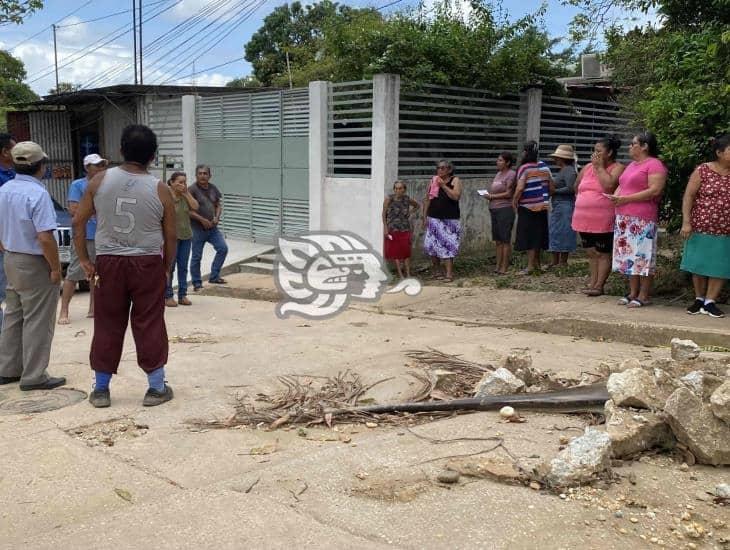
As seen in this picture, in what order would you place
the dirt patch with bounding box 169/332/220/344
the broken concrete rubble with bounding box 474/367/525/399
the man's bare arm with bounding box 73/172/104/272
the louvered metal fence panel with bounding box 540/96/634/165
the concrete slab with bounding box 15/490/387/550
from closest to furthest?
the concrete slab with bounding box 15/490/387/550 < the broken concrete rubble with bounding box 474/367/525/399 < the man's bare arm with bounding box 73/172/104/272 < the dirt patch with bounding box 169/332/220/344 < the louvered metal fence panel with bounding box 540/96/634/165

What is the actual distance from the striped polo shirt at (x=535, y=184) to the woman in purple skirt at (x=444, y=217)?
902 millimetres

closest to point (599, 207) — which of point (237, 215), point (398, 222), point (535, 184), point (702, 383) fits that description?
point (535, 184)

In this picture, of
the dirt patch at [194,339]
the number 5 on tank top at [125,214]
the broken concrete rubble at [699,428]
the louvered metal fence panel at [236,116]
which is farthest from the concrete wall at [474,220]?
the broken concrete rubble at [699,428]

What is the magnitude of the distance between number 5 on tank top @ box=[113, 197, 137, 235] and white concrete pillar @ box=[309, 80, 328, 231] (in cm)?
695

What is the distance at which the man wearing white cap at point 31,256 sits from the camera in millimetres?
5152

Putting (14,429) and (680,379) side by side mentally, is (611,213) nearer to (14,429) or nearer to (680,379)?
(680,379)

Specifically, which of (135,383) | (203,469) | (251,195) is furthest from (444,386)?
(251,195)

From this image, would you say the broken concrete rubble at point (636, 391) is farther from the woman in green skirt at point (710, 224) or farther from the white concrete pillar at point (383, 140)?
the white concrete pillar at point (383, 140)

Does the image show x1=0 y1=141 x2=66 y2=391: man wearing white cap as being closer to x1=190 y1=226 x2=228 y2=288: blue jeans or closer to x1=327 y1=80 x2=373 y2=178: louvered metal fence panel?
x1=190 y1=226 x2=228 y2=288: blue jeans

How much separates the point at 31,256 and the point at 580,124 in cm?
1100

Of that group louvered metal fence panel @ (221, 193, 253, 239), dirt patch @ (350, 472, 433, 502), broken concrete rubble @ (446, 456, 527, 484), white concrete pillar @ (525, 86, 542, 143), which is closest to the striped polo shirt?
white concrete pillar @ (525, 86, 542, 143)

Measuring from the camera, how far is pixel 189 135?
1454 cm

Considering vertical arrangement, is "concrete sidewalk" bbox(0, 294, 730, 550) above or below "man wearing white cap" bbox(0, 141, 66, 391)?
below

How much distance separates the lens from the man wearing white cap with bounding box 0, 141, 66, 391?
16.9 ft
